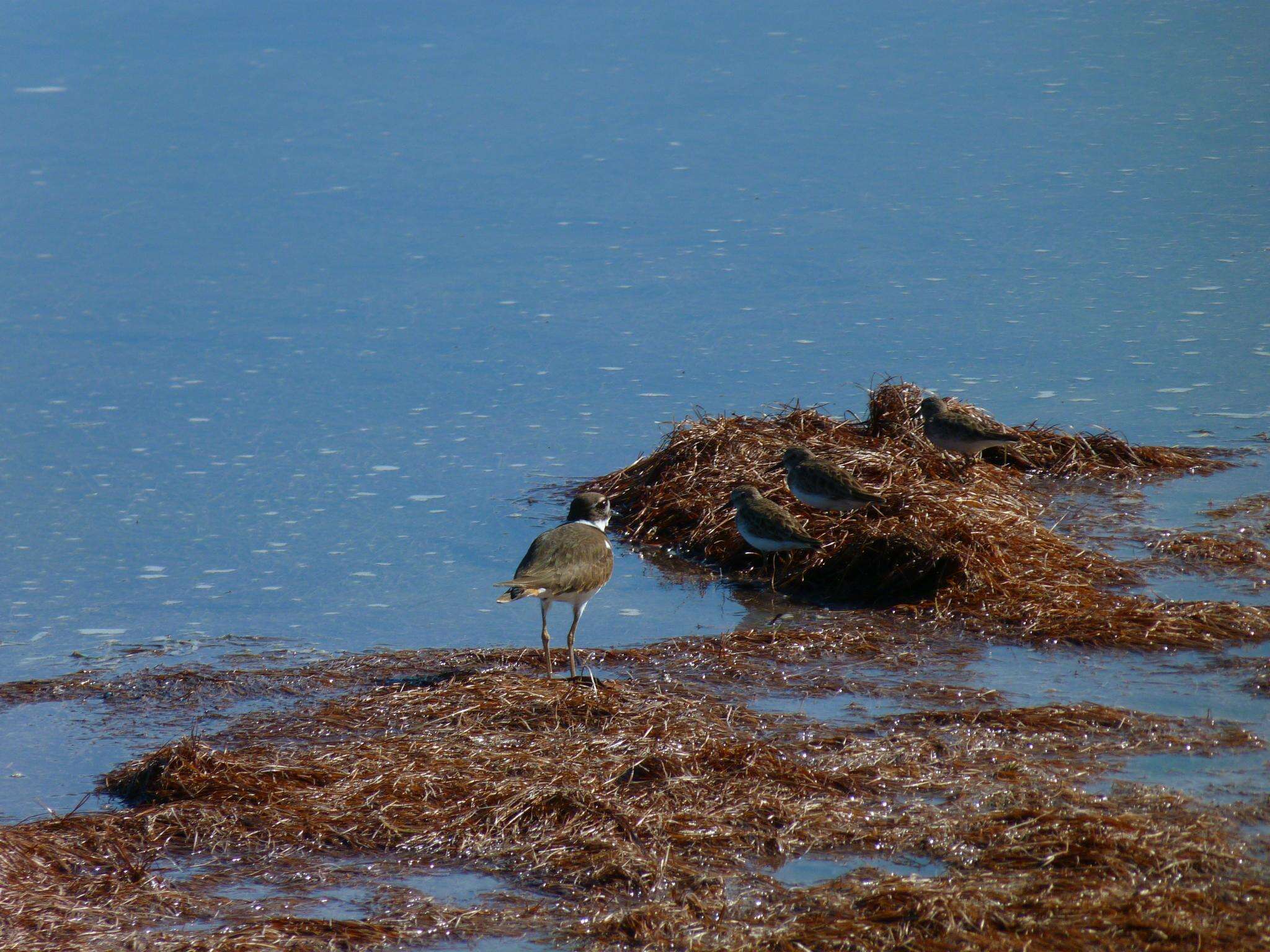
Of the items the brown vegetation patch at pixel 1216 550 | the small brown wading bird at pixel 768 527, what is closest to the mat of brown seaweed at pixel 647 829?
the small brown wading bird at pixel 768 527

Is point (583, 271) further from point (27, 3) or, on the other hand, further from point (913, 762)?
point (27, 3)

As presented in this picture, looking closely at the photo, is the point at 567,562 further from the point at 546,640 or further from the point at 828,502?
the point at 828,502

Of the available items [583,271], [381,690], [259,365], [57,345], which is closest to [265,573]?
[381,690]

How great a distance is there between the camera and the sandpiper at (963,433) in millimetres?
7586

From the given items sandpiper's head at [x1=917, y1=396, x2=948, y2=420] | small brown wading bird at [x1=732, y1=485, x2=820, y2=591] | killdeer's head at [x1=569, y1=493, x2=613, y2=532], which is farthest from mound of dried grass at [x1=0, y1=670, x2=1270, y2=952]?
sandpiper's head at [x1=917, y1=396, x2=948, y2=420]

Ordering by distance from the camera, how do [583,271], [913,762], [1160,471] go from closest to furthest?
[913,762] < [1160,471] < [583,271]

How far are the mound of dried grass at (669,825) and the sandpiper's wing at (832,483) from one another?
1.65 metres

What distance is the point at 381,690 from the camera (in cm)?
562

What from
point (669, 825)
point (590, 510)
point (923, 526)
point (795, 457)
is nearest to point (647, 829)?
point (669, 825)

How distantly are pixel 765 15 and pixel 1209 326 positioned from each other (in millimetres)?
11470

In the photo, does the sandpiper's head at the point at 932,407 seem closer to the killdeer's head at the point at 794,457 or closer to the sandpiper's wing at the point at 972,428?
the sandpiper's wing at the point at 972,428

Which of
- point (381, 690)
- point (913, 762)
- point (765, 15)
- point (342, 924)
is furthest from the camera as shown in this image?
point (765, 15)

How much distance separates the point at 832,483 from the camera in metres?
6.87

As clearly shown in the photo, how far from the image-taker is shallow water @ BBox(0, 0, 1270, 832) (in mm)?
6932
